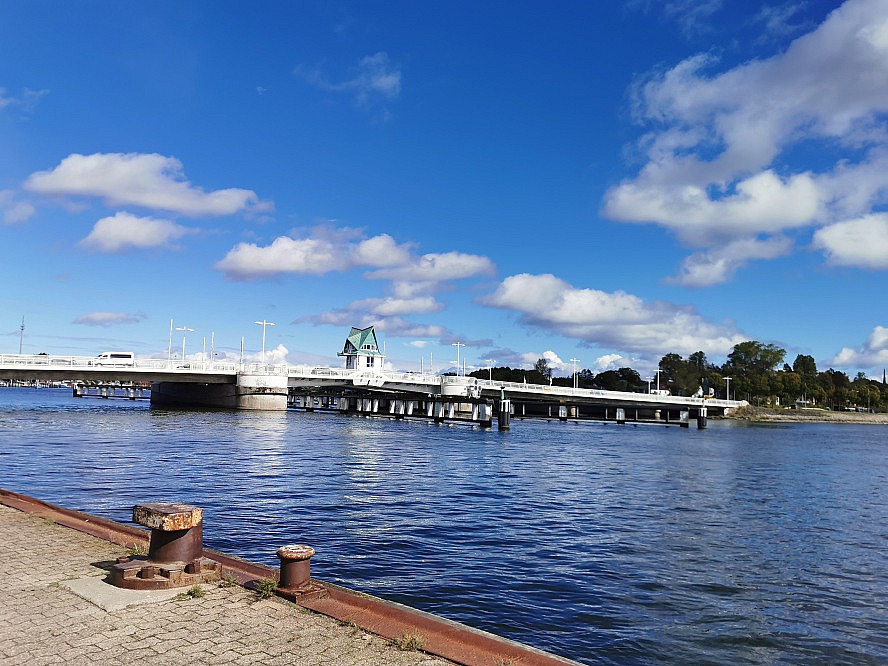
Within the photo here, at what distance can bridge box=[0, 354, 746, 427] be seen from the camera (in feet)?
261

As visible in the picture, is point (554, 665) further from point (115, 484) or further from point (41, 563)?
point (115, 484)

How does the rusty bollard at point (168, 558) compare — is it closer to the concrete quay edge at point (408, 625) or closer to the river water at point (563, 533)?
the concrete quay edge at point (408, 625)

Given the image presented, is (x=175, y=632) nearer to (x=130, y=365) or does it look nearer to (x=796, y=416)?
(x=130, y=365)

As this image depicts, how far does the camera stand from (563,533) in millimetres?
19953

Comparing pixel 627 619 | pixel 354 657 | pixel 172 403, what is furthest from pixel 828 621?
pixel 172 403

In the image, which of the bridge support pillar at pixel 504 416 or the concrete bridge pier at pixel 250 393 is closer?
the bridge support pillar at pixel 504 416

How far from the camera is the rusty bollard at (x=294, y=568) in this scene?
29.6ft

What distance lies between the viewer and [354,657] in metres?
7.11

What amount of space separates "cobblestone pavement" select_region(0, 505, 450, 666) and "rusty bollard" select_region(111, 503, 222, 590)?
1.43 feet

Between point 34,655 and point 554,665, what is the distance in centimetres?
537

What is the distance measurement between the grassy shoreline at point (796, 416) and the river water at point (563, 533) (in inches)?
5515

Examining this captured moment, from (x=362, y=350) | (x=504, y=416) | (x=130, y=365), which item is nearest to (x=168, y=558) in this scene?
(x=504, y=416)

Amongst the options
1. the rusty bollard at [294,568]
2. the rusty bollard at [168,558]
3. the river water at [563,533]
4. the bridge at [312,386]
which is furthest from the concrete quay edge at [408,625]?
the bridge at [312,386]

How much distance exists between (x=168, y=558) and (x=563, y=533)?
13.1 meters
